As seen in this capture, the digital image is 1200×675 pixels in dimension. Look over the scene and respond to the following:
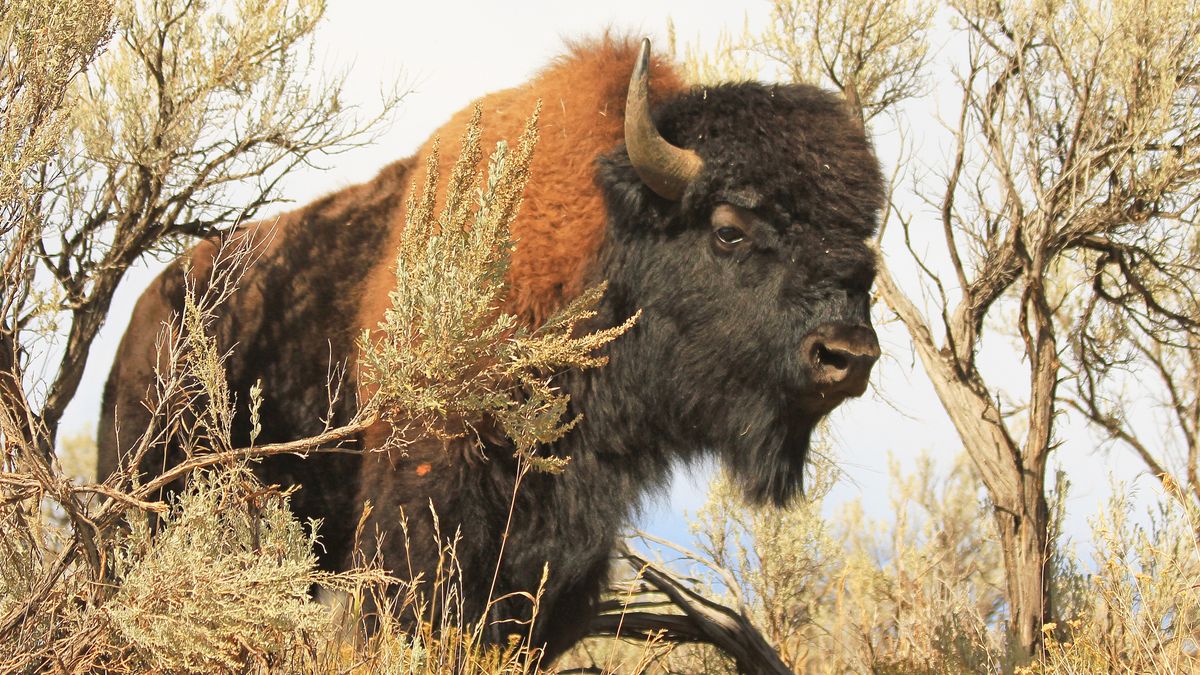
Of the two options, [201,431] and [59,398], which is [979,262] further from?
[59,398]

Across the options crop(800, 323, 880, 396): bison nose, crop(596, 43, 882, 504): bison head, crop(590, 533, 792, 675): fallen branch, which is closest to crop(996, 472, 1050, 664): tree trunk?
crop(590, 533, 792, 675): fallen branch

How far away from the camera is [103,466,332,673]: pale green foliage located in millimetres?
3258

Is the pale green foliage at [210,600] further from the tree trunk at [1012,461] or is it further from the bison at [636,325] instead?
the tree trunk at [1012,461]

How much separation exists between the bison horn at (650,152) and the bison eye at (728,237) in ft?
0.74

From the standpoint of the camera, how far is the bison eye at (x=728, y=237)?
4625 mm

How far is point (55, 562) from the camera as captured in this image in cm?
348

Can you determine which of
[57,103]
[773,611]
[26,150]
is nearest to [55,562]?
[26,150]

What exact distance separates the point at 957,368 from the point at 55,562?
5.05m

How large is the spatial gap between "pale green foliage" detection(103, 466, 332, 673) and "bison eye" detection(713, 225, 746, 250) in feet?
6.66

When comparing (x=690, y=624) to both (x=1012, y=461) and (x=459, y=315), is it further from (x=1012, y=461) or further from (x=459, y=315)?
(x=459, y=315)

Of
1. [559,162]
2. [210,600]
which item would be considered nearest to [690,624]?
[559,162]

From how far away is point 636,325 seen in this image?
4.79 metres

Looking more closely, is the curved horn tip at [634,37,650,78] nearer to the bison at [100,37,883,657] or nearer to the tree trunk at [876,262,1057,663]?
the bison at [100,37,883,657]

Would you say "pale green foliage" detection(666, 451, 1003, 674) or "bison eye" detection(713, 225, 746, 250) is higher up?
"bison eye" detection(713, 225, 746, 250)
